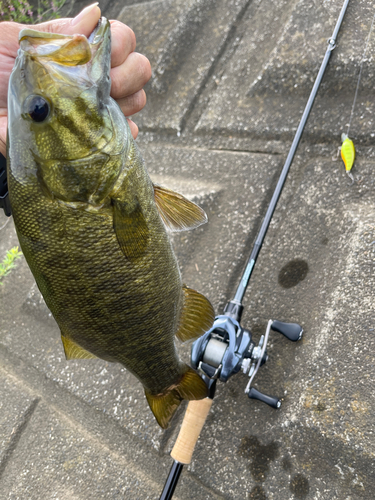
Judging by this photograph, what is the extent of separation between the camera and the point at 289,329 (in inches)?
72.1

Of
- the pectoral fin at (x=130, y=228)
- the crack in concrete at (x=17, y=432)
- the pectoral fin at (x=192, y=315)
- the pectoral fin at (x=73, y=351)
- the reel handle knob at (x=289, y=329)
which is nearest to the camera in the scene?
the pectoral fin at (x=130, y=228)

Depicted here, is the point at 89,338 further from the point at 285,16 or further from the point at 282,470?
the point at 285,16

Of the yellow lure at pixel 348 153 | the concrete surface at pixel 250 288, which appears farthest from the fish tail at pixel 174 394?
the yellow lure at pixel 348 153

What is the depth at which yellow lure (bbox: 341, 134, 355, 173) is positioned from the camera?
2092 millimetres

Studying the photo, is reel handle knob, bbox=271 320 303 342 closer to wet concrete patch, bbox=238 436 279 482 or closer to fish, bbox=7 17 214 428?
wet concrete patch, bbox=238 436 279 482

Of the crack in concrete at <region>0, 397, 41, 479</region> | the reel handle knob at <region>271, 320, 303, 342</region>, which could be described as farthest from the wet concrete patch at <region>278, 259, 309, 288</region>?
the crack in concrete at <region>0, 397, 41, 479</region>

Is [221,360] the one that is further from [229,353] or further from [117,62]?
[117,62]

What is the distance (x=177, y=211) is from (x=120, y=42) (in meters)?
0.70

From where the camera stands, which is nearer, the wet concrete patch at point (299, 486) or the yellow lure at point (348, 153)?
the wet concrete patch at point (299, 486)

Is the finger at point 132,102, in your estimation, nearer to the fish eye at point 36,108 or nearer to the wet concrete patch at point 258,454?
the fish eye at point 36,108

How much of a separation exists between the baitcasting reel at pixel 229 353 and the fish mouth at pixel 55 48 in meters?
1.14

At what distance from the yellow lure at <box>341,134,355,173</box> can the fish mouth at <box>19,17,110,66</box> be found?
1552 mm

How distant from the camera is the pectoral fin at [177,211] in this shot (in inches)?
54.6

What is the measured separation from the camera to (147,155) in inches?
118
